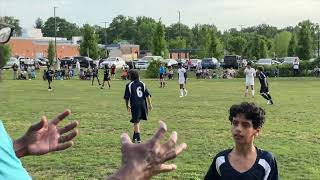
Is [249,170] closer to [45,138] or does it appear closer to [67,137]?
[67,137]

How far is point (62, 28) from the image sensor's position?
168375 millimetres

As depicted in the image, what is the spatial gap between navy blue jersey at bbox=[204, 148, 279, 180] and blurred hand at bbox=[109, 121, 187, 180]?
7.49ft

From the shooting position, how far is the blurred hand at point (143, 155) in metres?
2.40

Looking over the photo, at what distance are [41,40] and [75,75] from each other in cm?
6406

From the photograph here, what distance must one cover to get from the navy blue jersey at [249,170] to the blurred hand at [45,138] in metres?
1.56

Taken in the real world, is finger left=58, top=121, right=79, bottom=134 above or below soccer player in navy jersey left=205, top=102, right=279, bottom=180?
above

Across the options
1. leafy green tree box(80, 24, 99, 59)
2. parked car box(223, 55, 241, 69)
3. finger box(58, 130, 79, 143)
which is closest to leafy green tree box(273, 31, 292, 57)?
leafy green tree box(80, 24, 99, 59)

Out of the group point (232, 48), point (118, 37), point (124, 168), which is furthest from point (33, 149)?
point (118, 37)

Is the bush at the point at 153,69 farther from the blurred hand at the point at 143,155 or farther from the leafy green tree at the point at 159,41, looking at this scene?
the blurred hand at the point at 143,155

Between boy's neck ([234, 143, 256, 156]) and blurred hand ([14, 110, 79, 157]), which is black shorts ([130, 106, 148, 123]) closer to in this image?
boy's neck ([234, 143, 256, 156])

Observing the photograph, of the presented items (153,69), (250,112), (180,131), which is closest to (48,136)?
(250,112)

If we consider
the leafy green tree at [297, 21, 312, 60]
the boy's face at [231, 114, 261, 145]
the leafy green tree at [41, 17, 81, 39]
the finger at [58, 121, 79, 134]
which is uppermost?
the leafy green tree at [41, 17, 81, 39]

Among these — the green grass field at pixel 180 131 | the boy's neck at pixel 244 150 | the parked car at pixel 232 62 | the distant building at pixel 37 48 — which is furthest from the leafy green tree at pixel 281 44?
the boy's neck at pixel 244 150

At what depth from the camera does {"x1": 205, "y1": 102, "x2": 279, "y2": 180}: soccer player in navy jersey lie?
4.64 m
